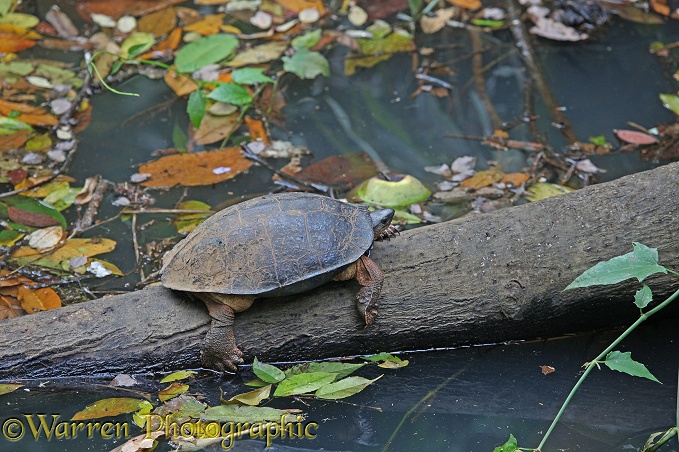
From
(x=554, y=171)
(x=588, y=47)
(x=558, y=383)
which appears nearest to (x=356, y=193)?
(x=554, y=171)

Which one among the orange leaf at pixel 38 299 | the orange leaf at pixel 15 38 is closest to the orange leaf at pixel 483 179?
the orange leaf at pixel 38 299

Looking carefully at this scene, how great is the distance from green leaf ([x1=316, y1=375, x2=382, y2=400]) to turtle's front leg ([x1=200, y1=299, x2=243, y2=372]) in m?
0.43

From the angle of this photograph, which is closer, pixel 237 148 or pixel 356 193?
pixel 356 193

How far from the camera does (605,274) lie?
2.47 meters

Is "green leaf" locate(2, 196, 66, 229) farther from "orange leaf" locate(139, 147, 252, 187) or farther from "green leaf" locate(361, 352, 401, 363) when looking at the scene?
"green leaf" locate(361, 352, 401, 363)

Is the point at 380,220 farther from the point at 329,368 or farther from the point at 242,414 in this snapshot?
the point at 242,414

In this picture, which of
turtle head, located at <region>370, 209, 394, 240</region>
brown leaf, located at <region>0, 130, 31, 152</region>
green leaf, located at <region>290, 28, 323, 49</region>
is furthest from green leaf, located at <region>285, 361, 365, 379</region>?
green leaf, located at <region>290, 28, 323, 49</region>

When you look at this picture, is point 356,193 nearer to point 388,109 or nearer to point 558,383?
point 388,109

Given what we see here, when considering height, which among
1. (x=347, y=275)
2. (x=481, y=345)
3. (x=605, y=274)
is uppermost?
(x=605, y=274)

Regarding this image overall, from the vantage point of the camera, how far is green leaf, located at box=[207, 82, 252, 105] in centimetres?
486

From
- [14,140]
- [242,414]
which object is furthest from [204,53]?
[242,414]

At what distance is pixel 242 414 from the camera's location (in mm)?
3104

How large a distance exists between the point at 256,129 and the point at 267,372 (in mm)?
2398

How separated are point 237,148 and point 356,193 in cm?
95
